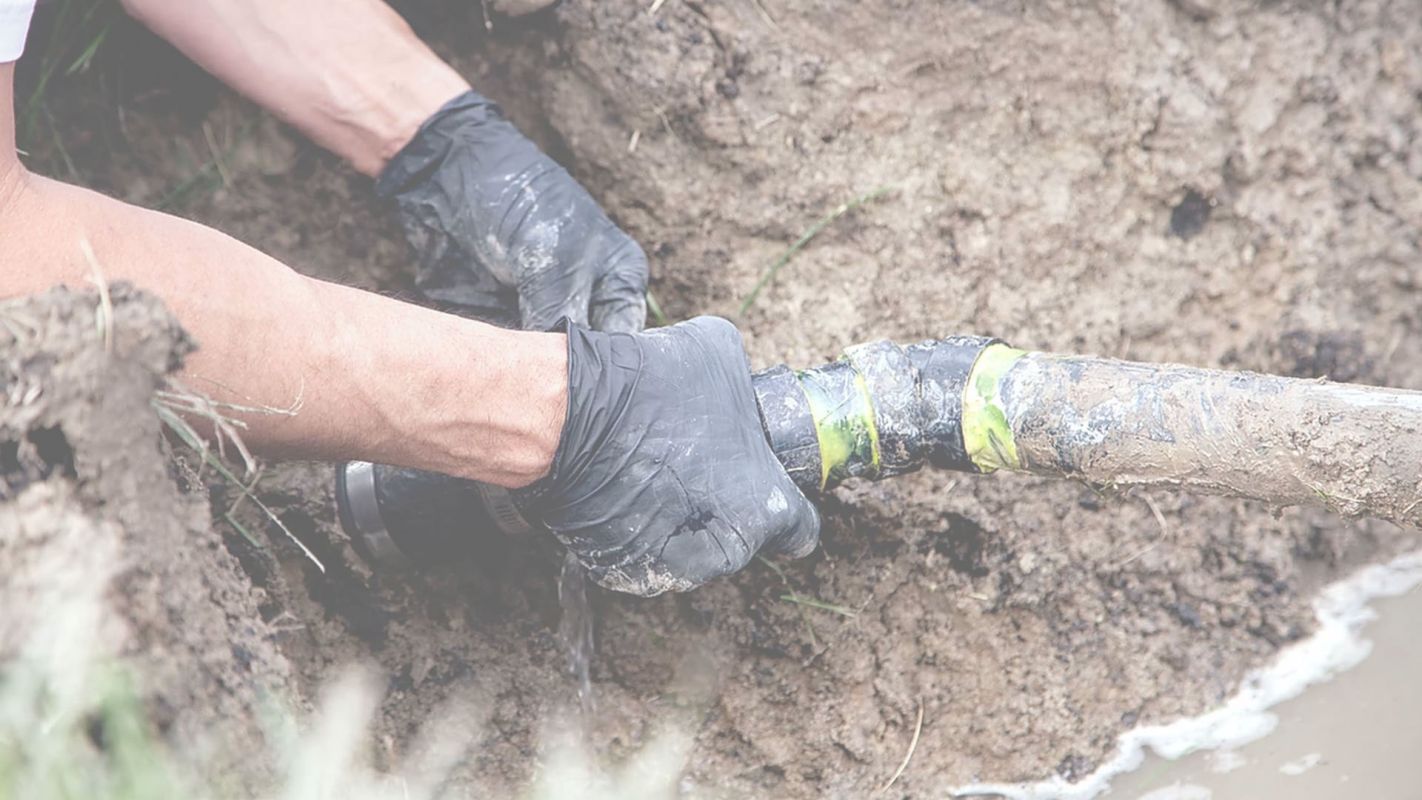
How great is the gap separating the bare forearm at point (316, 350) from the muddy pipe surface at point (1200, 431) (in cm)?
63

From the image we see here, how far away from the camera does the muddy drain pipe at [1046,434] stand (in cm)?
142

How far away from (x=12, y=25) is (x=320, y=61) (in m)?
0.62

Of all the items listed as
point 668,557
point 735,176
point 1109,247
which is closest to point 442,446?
point 668,557

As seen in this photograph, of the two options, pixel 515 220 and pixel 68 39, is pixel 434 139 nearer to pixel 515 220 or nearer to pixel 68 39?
pixel 515 220

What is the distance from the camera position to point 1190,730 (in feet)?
6.11

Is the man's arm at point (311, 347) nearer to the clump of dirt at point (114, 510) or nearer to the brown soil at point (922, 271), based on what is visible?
the clump of dirt at point (114, 510)

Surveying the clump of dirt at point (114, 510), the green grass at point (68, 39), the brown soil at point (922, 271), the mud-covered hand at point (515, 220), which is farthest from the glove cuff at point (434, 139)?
the clump of dirt at point (114, 510)

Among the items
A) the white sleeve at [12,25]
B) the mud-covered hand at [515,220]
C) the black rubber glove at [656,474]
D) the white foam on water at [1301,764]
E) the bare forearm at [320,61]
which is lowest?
the white foam on water at [1301,764]

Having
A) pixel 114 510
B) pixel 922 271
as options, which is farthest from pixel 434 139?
pixel 114 510

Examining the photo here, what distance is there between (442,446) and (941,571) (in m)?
0.85

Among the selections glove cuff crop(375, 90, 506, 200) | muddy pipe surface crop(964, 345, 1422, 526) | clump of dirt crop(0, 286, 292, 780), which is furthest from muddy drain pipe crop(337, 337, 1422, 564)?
clump of dirt crop(0, 286, 292, 780)

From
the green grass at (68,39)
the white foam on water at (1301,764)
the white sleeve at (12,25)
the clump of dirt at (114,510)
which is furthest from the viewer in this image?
the green grass at (68,39)

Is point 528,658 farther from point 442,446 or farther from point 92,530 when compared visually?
point 92,530

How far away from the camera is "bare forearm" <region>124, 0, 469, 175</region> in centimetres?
179
